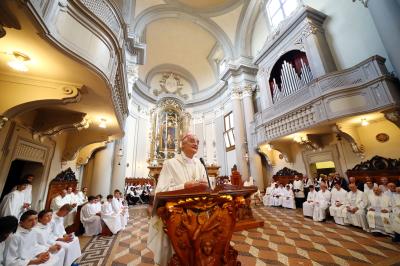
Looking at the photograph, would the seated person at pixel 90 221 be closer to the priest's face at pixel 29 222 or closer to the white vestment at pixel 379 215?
the priest's face at pixel 29 222

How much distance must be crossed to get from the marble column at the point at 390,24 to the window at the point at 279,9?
21.3 feet

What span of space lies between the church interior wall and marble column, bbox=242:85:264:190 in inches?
199

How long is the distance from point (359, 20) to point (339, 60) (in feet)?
4.85

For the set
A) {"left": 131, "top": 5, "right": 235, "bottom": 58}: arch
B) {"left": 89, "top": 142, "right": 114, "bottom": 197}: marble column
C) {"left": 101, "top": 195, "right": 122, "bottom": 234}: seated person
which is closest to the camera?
{"left": 101, "top": 195, "right": 122, "bottom": 234}: seated person

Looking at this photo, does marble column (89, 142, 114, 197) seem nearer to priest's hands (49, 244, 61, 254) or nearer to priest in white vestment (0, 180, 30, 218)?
priest in white vestment (0, 180, 30, 218)

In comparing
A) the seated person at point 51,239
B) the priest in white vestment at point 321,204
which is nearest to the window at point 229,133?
the priest in white vestment at point 321,204

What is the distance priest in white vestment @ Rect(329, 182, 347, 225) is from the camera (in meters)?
5.34

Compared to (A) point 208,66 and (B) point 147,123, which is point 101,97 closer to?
(B) point 147,123

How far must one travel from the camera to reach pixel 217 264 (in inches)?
68.2

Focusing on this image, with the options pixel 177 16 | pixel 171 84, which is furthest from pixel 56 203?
pixel 171 84

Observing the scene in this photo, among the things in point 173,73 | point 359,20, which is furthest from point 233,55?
point 359,20

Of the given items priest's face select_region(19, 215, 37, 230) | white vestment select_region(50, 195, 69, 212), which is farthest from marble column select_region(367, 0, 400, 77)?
white vestment select_region(50, 195, 69, 212)

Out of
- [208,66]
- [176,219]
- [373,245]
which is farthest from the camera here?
[208,66]

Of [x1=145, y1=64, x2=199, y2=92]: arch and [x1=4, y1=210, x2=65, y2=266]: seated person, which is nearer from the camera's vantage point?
[x1=4, y1=210, x2=65, y2=266]: seated person
